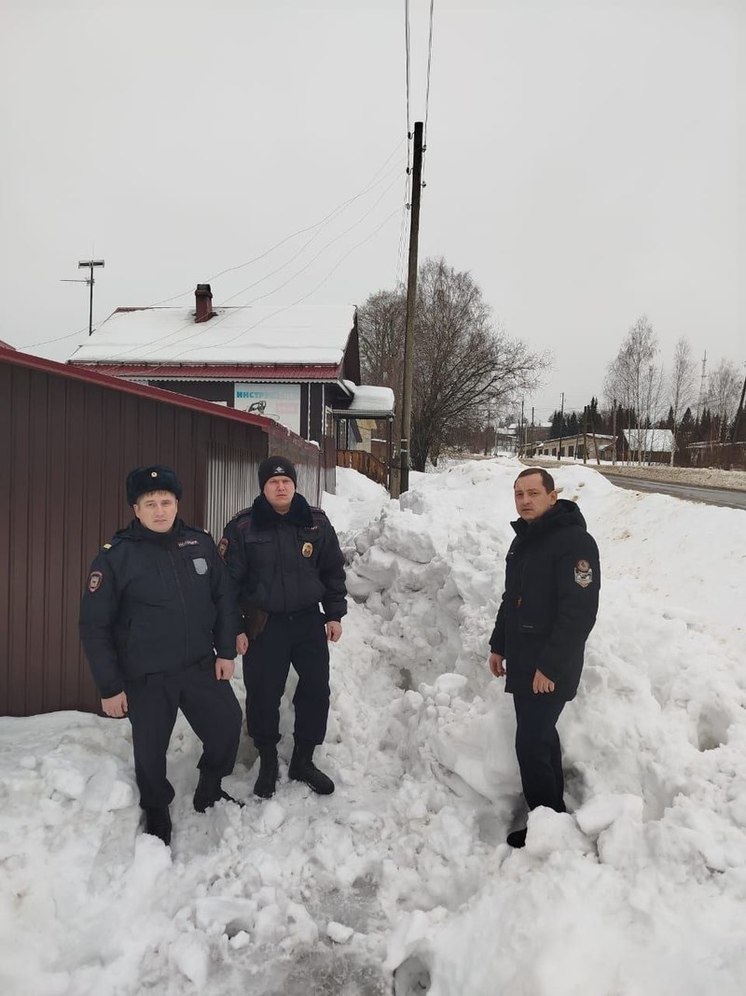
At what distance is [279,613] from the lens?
3.17m

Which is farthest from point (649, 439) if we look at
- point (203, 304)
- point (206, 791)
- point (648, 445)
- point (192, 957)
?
point (192, 957)

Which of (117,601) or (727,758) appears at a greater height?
(117,601)

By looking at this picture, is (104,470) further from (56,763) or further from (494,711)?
(494,711)

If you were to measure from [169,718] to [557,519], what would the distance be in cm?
213

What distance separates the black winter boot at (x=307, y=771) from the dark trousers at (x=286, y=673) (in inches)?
2.7

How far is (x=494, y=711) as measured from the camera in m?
3.14

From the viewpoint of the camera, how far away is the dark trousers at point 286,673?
10.4 feet

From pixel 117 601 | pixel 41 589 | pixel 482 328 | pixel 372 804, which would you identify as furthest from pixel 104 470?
pixel 482 328

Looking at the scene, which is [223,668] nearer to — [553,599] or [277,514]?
[277,514]

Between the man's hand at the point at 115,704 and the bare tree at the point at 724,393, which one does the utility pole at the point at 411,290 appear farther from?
the bare tree at the point at 724,393

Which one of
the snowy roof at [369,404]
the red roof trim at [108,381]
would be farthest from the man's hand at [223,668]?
the snowy roof at [369,404]

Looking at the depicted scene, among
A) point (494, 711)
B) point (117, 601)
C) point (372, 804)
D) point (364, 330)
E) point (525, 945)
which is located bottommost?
point (372, 804)

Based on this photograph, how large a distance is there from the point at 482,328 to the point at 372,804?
2533 centimetres

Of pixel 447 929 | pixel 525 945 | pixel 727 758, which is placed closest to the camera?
pixel 525 945
